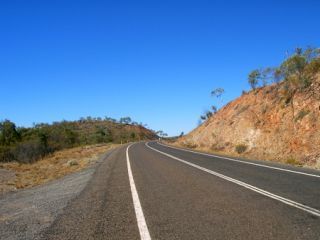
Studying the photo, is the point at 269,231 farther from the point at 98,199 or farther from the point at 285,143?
the point at 285,143

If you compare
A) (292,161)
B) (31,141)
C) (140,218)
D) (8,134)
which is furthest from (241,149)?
(8,134)

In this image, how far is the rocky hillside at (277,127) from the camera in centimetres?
2534

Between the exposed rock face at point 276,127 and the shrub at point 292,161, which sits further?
the exposed rock face at point 276,127

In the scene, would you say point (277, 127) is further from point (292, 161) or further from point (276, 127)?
point (292, 161)

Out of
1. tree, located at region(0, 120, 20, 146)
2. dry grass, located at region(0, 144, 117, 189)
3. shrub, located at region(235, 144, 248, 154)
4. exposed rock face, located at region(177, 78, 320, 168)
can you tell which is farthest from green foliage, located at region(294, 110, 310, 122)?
tree, located at region(0, 120, 20, 146)

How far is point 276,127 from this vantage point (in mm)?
31156

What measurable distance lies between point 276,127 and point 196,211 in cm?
2357

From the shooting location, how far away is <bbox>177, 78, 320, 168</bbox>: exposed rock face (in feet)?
83.3

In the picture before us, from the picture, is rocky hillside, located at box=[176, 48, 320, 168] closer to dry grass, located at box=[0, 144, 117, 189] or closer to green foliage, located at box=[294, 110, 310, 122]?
green foliage, located at box=[294, 110, 310, 122]

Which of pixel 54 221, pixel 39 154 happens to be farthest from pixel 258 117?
pixel 39 154

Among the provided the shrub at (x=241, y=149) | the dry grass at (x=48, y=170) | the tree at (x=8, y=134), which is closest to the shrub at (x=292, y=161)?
the shrub at (x=241, y=149)

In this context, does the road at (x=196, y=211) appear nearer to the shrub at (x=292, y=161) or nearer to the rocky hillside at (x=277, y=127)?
the shrub at (x=292, y=161)

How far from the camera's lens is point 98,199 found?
443 inches

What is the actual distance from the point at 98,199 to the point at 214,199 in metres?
2.96
